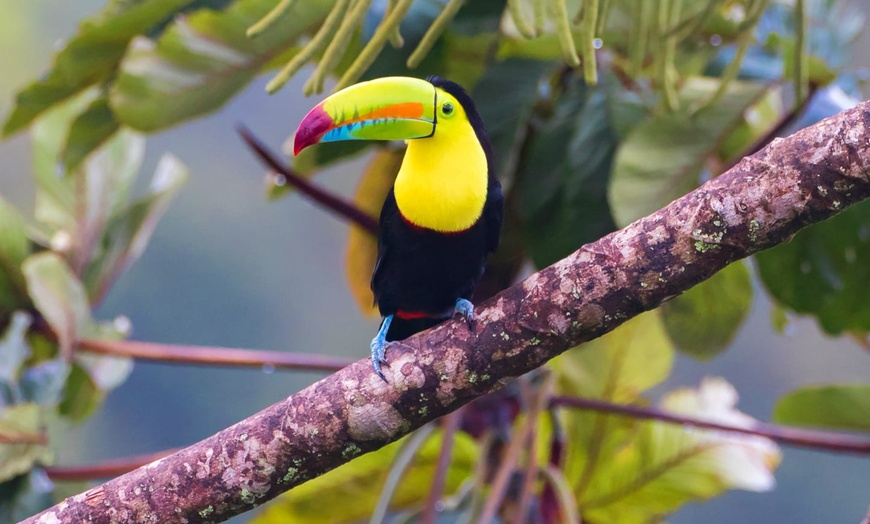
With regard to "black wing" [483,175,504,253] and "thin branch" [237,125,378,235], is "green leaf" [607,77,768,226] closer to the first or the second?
"black wing" [483,175,504,253]

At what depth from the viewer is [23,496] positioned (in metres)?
1.43

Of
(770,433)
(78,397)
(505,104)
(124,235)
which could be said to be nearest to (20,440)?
(78,397)

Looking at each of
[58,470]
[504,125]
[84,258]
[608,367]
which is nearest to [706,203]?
[504,125]

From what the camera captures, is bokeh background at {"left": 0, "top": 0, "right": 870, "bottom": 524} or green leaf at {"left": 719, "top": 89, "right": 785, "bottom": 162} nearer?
green leaf at {"left": 719, "top": 89, "right": 785, "bottom": 162}

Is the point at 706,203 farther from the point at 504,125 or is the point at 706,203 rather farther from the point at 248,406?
the point at 248,406

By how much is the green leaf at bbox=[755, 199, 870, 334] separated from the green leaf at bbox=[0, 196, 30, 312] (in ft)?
4.48

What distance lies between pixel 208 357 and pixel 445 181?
0.72 m

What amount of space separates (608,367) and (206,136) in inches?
72.6

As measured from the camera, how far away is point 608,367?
6.04ft

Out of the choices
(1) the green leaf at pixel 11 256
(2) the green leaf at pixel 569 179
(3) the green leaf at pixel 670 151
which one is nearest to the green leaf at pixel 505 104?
(2) the green leaf at pixel 569 179

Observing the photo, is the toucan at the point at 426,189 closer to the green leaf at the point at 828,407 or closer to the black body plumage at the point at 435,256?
the black body plumage at the point at 435,256

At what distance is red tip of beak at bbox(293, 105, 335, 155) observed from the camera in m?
0.94

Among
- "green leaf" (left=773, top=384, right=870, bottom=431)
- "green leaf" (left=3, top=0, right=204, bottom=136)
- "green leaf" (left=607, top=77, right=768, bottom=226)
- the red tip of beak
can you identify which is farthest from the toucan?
"green leaf" (left=773, top=384, right=870, bottom=431)

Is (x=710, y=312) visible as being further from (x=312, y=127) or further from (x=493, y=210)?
(x=312, y=127)
